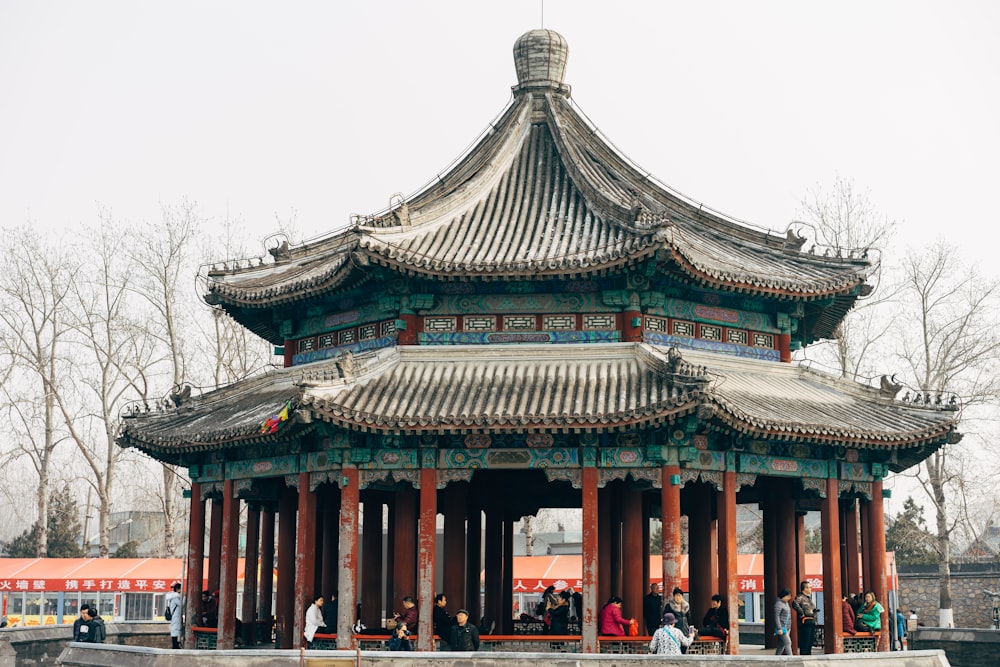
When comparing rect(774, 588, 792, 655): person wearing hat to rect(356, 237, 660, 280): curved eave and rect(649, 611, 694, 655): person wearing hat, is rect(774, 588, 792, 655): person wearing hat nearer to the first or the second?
rect(649, 611, 694, 655): person wearing hat

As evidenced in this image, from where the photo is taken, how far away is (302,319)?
27.7 m

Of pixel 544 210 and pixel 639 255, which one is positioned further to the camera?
pixel 544 210

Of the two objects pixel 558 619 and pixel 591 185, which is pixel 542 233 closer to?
pixel 591 185

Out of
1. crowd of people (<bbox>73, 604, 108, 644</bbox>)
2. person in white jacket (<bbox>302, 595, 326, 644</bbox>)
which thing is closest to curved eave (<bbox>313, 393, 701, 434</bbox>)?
person in white jacket (<bbox>302, 595, 326, 644</bbox>)

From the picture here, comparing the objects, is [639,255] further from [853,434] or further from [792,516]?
[792,516]

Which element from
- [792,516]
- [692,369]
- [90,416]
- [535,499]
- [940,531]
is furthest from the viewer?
[90,416]

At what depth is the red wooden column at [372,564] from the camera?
2564 centimetres

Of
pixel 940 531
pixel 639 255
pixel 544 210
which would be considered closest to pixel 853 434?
pixel 639 255

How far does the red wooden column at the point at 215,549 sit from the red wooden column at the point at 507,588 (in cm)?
641

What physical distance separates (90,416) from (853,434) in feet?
119

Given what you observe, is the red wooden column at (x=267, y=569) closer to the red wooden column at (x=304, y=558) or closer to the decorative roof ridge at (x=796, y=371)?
the red wooden column at (x=304, y=558)

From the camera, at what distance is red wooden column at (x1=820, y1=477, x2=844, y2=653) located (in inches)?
937

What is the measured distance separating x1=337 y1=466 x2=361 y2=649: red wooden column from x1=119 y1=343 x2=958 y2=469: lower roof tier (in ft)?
4.01

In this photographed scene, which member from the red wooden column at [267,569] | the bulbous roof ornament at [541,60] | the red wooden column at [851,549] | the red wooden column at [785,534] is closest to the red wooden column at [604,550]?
the red wooden column at [785,534]
